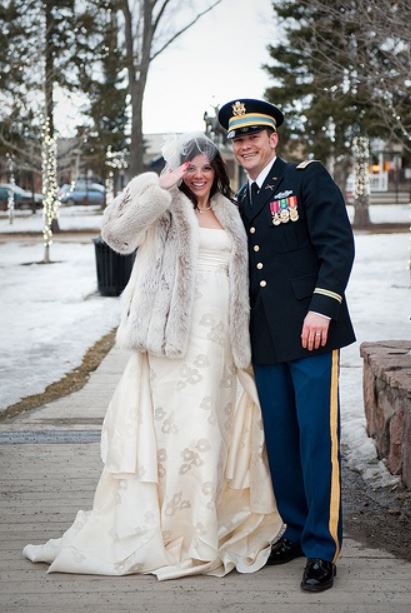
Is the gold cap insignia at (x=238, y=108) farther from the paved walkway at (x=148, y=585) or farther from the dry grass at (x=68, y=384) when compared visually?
the dry grass at (x=68, y=384)

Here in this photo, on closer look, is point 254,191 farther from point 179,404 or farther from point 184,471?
point 184,471

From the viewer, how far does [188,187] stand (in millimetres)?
3957

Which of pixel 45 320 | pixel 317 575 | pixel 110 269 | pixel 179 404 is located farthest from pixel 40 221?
pixel 317 575

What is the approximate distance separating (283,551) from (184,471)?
553 mm

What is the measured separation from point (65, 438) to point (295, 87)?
80.5 feet

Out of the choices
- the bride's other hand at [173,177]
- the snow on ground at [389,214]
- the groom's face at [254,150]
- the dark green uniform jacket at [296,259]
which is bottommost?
the snow on ground at [389,214]

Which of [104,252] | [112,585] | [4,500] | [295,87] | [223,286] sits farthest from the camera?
[295,87]

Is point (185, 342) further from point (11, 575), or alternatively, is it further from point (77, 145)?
point (77, 145)

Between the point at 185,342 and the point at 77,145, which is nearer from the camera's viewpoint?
the point at 185,342

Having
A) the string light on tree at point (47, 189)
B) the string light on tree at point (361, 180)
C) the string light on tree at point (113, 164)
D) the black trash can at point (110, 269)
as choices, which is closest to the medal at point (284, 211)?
the black trash can at point (110, 269)

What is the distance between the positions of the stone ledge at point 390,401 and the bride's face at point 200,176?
5.04ft

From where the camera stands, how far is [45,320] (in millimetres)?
12000

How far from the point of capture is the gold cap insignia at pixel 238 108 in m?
3.82

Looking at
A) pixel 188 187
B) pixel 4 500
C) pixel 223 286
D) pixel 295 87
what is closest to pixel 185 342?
pixel 223 286
